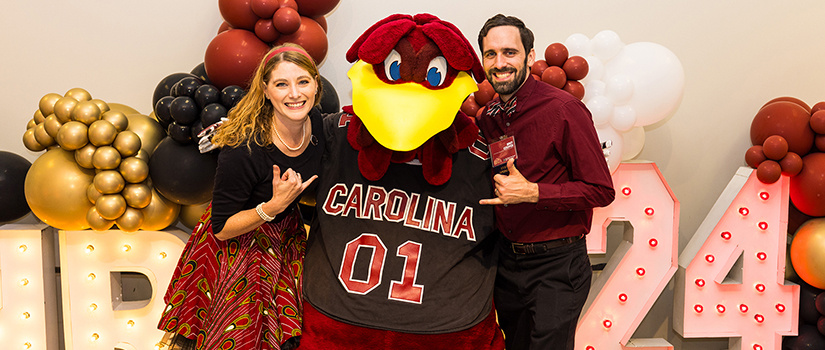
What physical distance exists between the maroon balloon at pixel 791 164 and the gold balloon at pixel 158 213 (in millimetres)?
2805

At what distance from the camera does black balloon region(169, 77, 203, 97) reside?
2.23 meters

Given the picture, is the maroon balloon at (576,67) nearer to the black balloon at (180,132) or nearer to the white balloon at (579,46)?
the white balloon at (579,46)

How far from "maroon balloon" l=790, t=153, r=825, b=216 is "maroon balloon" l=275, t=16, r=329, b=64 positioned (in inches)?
89.9

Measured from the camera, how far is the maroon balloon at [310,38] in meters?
2.40

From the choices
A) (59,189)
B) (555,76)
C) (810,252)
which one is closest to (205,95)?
(59,189)

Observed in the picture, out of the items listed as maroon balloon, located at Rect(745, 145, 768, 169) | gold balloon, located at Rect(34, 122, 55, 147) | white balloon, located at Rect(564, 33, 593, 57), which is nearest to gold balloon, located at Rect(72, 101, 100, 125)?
gold balloon, located at Rect(34, 122, 55, 147)

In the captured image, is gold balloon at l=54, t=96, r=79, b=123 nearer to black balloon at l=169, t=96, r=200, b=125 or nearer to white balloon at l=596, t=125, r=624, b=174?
black balloon at l=169, t=96, r=200, b=125

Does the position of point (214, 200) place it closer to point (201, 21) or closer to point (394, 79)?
point (394, 79)

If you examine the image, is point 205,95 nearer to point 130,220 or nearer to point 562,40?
point 130,220

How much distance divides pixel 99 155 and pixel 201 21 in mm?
1006

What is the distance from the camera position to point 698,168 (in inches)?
126

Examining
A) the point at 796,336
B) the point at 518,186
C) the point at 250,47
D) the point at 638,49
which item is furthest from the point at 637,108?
the point at 250,47

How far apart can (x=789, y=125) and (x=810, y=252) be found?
0.61 m

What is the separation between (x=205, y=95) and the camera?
219 centimetres
